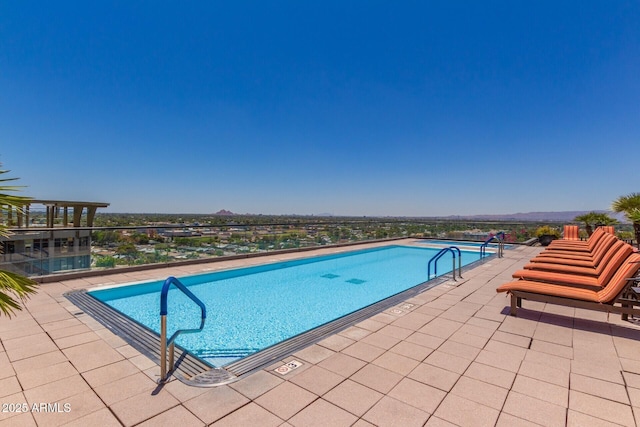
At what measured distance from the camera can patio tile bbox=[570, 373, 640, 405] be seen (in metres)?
2.11

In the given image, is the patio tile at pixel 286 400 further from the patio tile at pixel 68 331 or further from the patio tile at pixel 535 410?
the patio tile at pixel 68 331

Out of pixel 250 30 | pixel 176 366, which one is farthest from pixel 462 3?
pixel 176 366

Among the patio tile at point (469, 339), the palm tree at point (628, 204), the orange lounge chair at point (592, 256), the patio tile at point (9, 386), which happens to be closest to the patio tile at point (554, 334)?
the patio tile at point (469, 339)

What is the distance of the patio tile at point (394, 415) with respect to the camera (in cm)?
183

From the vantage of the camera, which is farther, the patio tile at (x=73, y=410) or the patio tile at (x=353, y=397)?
the patio tile at (x=353, y=397)

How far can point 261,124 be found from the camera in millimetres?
16094

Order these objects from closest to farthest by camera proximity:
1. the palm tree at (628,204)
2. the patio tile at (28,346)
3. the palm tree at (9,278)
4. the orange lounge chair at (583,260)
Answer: the palm tree at (9,278), the patio tile at (28,346), the orange lounge chair at (583,260), the palm tree at (628,204)

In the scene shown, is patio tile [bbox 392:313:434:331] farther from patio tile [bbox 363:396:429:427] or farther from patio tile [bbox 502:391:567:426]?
patio tile [bbox 363:396:429:427]

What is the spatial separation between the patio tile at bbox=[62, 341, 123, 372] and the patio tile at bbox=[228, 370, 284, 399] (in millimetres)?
1295

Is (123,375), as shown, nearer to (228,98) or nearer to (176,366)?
(176,366)

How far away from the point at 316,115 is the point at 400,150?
6.80 m

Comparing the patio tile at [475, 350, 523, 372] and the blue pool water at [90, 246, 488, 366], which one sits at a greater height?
the patio tile at [475, 350, 523, 372]

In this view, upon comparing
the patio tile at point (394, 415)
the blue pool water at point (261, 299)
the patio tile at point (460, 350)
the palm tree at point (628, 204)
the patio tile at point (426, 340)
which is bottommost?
the blue pool water at point (261, 299)

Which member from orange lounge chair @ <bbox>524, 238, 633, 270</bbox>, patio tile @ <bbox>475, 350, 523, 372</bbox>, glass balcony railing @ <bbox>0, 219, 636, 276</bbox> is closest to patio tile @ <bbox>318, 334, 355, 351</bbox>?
patio tile @ <bbox>475, 350, 523, 372</bbox>
